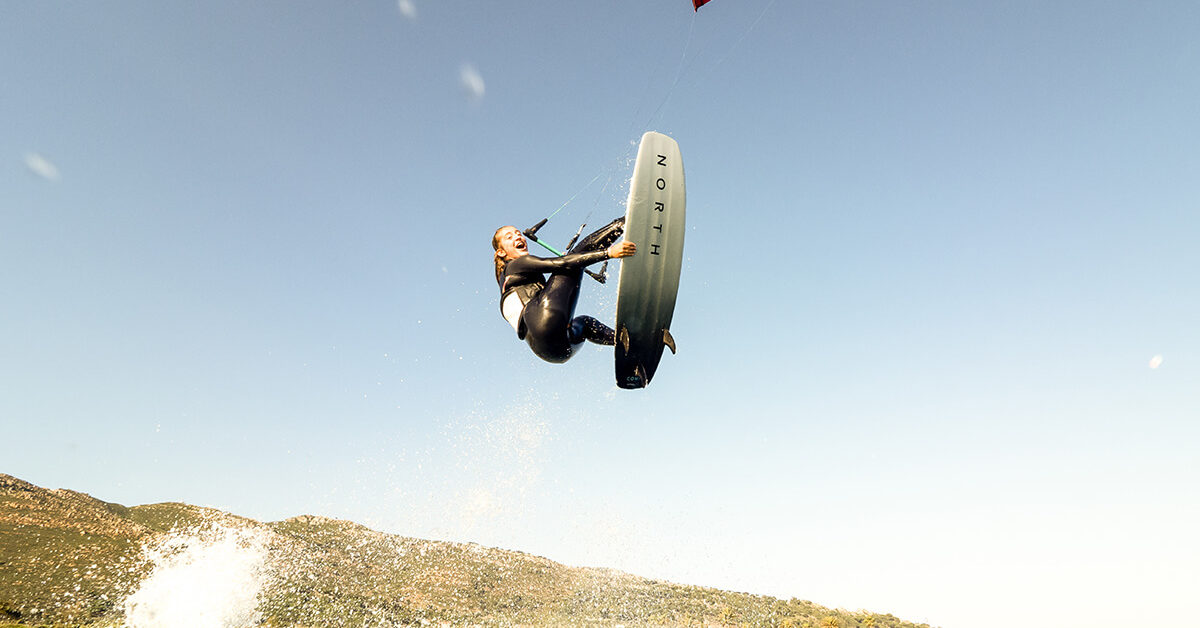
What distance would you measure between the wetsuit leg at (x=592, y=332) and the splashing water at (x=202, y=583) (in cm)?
7359

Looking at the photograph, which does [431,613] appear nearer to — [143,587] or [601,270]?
[143,587]

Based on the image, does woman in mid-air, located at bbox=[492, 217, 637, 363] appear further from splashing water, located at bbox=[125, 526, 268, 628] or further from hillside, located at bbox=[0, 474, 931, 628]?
splashing water, located at bbox=[125, 526, 268, 628]

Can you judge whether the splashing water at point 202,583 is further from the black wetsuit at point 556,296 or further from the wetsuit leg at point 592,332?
the wetsuit leg at point 592,332

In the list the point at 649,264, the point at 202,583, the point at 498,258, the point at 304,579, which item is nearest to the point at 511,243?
the point at 498,258

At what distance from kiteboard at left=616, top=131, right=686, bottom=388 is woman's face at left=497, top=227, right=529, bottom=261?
1.39 meters

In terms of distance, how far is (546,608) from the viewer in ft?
276

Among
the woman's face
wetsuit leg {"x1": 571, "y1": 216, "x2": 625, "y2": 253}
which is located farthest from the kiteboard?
the woman's face

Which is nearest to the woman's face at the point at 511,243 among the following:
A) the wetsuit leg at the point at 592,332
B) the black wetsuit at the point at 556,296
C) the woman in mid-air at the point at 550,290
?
the woman in mid-air at the point at 550,290

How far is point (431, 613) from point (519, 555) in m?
31.9

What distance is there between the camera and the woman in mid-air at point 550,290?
21.0 ft

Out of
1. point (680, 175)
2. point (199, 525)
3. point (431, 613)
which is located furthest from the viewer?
point (199, 525)

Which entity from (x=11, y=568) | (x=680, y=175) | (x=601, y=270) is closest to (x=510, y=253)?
(x=601, y=270)

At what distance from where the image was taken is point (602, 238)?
6.89 meters

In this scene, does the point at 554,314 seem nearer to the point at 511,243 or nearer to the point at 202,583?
the point at 511,243
